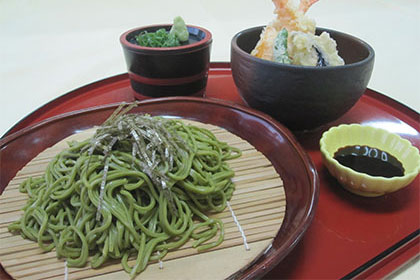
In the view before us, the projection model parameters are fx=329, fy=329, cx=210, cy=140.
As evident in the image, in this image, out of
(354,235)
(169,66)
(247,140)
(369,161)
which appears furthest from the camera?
(169,66)

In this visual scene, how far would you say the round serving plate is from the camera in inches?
37.9

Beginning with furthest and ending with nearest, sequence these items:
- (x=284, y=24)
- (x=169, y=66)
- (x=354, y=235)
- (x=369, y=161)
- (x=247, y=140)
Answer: (x=169, y=66) → (x=284, y=24) → (x=247, y=140) → (x=369, y=161) → (x=354, y=235)

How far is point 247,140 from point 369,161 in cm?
49

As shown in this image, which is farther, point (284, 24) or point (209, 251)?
point (284, 24)

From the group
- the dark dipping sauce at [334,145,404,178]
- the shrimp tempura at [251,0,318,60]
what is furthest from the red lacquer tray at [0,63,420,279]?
the shrimp tempura at [251,0,318,60]

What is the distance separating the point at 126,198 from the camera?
3.38 ft

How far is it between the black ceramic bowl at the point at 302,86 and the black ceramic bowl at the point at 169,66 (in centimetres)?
25

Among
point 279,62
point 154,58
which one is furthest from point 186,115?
point 279,62

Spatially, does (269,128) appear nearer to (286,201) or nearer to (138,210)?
(286,201)

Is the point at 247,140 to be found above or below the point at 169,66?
below

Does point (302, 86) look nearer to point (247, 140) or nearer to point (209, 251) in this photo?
point (247, 140)

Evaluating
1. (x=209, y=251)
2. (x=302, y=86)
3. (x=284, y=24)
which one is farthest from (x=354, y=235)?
(x=284, y=24)

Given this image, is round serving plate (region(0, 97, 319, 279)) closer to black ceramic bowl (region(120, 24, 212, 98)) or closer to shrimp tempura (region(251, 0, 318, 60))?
black ceramic bowl (region(120, 24, 212, 98))

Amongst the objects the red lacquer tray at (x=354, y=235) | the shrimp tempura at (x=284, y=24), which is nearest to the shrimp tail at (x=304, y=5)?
the shrimp tempura at (x=284, y=24)
